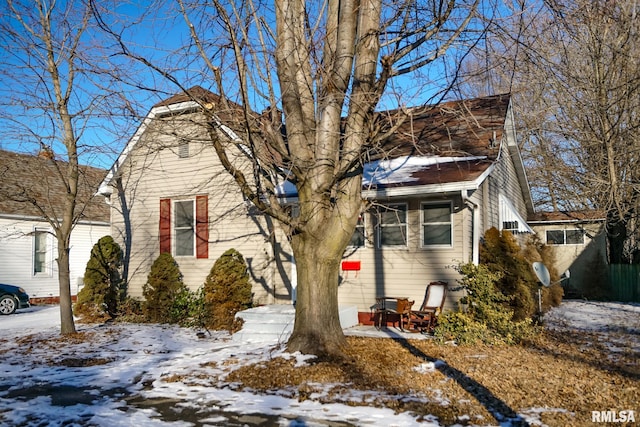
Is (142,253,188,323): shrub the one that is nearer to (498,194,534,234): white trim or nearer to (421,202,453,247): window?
(421,202,453,247): window

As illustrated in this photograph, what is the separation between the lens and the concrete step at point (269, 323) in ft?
35.4

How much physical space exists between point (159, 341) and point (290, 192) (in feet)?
14.7

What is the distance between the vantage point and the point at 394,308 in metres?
12.3

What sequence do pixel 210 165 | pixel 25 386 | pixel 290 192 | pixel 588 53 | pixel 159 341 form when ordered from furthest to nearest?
1. pixel 588 53
2. pixel 210 165
3. pixel 290 192
4. pixel 159 341
5. pixel 25 386

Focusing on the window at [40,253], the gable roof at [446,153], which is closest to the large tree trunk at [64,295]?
the gable roof at [446,153]

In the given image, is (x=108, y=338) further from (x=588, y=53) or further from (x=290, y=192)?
(x=588, y=53)

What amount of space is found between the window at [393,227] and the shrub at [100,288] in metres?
7.91

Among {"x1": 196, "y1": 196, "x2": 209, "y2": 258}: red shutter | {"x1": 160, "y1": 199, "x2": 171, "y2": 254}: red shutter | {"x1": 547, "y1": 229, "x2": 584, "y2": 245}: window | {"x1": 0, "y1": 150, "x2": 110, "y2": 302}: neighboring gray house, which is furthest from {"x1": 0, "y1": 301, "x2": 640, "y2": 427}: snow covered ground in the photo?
{"x1": 547, "y1": 229, "x2": 584, "y2": 245}: window

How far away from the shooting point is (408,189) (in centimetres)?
1112

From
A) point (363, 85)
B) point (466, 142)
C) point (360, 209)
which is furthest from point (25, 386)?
point (466, 142)

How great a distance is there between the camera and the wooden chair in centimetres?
1096

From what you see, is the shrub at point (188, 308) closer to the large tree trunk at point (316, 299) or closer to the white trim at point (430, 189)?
the large tree trunk at point (316, 299)

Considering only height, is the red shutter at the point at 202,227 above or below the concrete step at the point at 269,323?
above

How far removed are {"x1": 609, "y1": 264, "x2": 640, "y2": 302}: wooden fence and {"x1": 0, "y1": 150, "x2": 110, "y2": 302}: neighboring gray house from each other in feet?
64.0
